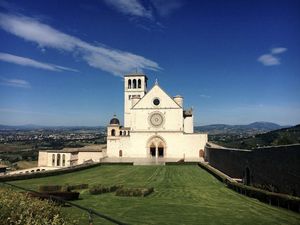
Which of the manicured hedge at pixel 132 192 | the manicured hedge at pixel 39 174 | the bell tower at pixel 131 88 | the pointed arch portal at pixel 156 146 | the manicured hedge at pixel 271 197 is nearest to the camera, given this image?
the manicured hedge at pixel 271 197

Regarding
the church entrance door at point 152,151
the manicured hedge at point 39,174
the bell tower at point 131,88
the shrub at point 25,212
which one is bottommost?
the manicured hedge at point 39,174

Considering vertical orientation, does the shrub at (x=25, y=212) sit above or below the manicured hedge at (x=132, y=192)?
above

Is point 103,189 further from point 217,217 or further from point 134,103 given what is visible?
point 134,103

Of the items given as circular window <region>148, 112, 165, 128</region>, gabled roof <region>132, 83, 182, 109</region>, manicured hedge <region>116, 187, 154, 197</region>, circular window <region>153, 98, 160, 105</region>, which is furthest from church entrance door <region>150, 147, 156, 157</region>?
manicured hedge <region>116, 187, 154, 197</region>

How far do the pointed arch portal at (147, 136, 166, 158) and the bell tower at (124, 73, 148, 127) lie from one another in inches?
318

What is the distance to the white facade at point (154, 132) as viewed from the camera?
5625cm

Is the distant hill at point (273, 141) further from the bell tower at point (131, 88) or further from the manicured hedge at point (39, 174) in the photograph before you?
the manicured hedge at point (39, 174)

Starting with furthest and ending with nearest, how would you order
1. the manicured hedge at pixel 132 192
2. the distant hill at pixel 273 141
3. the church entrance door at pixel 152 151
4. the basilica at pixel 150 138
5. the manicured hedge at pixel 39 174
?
the church entrance door at pixel 152 151 → the basilica at pixel 150 138 → the distant hill at pixel 273 141 → the manicured hedge at pixel 39 174 → the manicured hedge at pixel 132 192

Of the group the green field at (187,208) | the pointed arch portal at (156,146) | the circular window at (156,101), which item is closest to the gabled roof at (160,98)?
the circular window at (156,101)

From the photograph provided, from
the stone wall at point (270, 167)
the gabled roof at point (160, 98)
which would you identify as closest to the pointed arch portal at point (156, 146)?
the gabled roof at point (160, 98)

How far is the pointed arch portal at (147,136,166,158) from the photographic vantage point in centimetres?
5672

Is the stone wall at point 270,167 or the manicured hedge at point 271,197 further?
the stone wall at point 270,167

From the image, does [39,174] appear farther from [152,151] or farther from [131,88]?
[131,88]

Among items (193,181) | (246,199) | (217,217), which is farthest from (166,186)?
(217,217)
